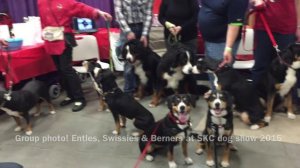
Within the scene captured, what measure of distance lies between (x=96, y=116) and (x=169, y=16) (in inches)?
53.4

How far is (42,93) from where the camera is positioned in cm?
341

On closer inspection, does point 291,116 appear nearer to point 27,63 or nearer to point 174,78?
point 174,78

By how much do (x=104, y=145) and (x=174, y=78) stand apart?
1.11m

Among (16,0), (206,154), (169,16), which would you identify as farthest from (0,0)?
(206,154)

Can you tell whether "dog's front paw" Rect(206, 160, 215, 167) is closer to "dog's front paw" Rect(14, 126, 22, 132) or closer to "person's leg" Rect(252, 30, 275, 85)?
"person's leg" Rect(252, 30, 275, 85)

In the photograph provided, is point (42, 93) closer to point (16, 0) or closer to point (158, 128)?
point (158, 128)

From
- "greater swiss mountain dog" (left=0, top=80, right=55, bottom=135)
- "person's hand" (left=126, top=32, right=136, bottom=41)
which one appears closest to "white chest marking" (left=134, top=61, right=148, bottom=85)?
"person's hand" (left=126, top=32, right=136, bottom=41)

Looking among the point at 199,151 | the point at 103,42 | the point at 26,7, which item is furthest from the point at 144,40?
the point at 26,7

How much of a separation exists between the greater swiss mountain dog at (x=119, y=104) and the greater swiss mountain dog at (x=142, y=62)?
45cm

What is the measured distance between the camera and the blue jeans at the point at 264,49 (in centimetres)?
298

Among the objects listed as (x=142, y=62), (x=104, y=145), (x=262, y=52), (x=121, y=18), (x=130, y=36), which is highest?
(x=121, y=18)

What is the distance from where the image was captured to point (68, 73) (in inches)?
144

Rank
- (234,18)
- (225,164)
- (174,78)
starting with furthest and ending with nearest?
(174,78) → (225,164) → (234,18)

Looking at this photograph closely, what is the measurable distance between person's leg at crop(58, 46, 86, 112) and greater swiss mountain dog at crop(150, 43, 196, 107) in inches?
33.9
